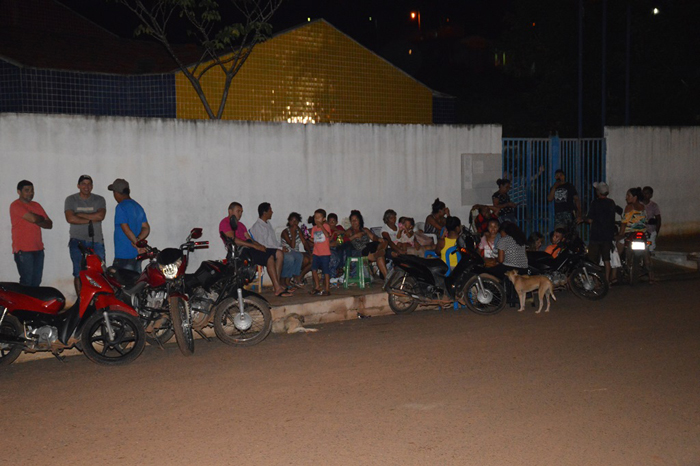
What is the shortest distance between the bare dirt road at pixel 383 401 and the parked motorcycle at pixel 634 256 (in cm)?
352

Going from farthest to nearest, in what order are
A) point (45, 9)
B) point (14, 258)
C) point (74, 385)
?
point (45, 9) → point (14, 258) → point (74, 385)

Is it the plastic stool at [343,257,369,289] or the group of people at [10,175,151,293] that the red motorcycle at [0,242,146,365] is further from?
the plastic stool at [343,257,369,289]

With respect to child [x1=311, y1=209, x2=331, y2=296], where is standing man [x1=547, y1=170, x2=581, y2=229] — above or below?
above

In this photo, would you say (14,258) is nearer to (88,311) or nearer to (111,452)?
(88,311)

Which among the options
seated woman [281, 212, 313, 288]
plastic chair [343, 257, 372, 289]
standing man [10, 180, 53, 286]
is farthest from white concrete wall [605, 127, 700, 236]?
standing man [10, 180, 53, 286]

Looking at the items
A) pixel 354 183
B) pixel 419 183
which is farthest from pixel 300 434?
pixel 419 183

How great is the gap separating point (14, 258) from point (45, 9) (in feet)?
Result: 50.0

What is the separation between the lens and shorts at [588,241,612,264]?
12.7 m

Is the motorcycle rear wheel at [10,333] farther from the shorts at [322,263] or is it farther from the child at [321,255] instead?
the shorts at [322,263]

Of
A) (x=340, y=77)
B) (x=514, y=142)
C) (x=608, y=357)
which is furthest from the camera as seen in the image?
(x=340, y=77)

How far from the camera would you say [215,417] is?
234 inches

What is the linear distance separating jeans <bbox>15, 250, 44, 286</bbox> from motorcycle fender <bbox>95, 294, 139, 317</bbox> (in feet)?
7.88

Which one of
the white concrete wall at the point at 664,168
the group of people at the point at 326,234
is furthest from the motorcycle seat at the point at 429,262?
the white concrete wall at the point at 664,168

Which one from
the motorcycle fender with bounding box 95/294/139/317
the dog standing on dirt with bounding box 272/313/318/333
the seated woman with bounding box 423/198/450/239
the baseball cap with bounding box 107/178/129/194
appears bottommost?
the dog standing on dirt with bounding box 272/313/318/333
